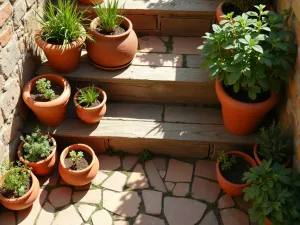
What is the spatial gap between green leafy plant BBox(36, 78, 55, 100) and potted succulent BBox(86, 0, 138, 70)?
0.51 m

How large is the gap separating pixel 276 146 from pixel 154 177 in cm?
106

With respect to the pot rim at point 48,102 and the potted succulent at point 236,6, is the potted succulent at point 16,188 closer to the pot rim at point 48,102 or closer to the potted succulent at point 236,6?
the pot rim at point 48,102

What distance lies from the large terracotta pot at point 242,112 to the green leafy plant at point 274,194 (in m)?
0.50

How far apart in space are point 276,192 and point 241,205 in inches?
25.7

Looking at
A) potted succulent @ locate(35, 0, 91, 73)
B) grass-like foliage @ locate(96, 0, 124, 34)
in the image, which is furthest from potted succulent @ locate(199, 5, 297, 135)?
potted succulent @ locate(35, 0, 91, 73)

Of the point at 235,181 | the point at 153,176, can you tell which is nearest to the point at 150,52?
the point at 153,176

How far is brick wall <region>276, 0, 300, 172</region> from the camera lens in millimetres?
2549

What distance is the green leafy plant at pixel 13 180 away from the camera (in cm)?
273

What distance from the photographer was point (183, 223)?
9.11 ft

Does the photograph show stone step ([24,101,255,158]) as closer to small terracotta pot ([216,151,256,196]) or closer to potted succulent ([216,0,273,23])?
small terracotta pot ([216,151,256,196])

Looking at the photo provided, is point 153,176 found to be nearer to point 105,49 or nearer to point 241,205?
point 241,205

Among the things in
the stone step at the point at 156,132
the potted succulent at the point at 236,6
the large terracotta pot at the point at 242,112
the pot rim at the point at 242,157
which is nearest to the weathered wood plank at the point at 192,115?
the stone step at the point at 156,132

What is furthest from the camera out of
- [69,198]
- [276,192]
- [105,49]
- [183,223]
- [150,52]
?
[150,52]

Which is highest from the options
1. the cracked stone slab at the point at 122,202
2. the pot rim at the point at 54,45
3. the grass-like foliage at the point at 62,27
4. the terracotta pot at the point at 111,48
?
the grass-like foliage at the point at 62,27
